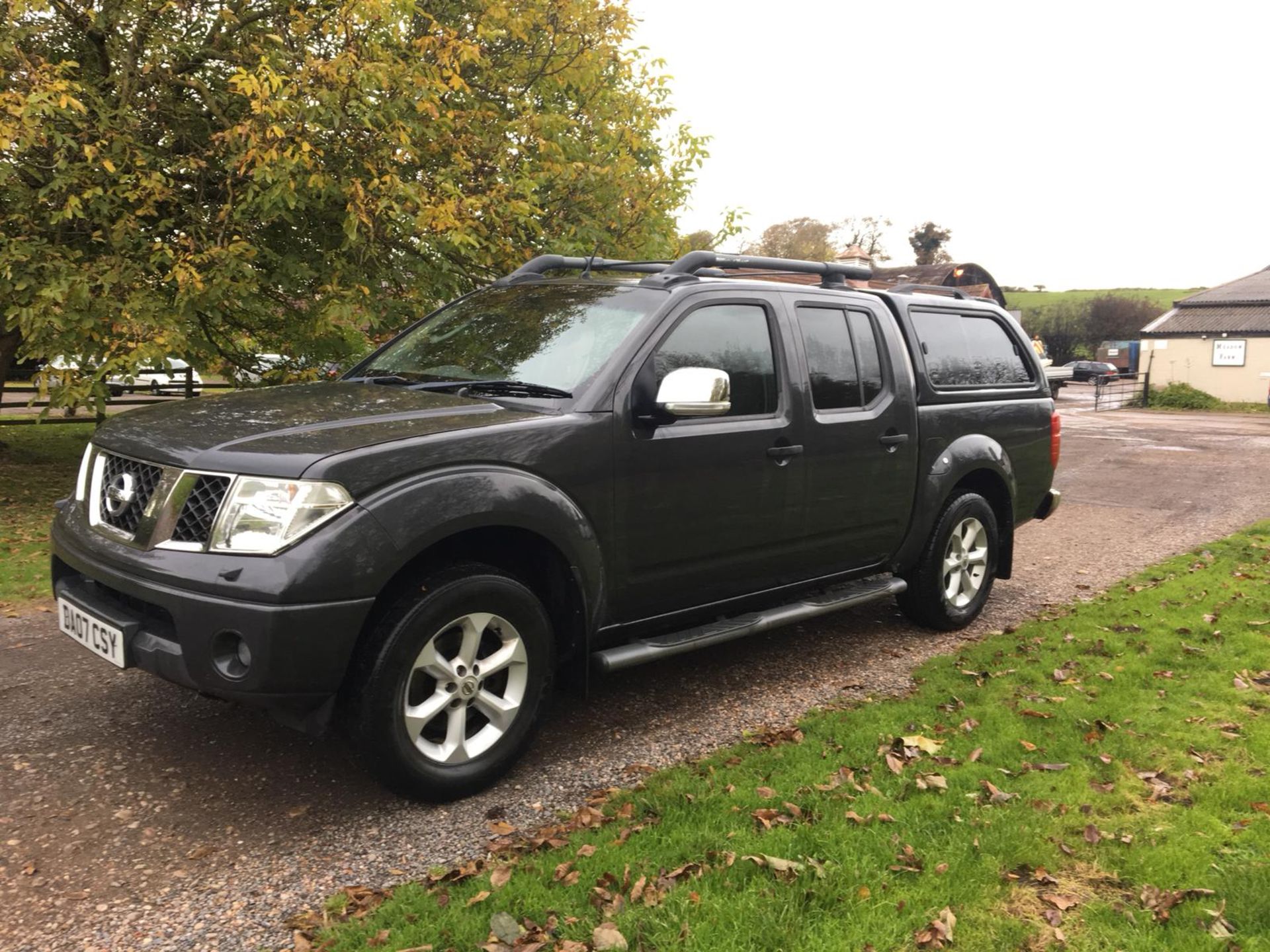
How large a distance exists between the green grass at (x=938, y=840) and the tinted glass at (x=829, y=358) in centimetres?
150

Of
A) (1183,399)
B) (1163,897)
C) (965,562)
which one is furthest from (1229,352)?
(1163,897)

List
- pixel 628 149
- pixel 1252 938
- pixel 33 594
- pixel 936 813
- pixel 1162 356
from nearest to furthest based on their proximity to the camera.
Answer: pixel 1252 938
pixel 936 813
pixel 33 594
pixel 628 149
pixel 1162 356

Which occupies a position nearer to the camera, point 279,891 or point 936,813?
point 279,891

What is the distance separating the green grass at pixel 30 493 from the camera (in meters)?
6.49

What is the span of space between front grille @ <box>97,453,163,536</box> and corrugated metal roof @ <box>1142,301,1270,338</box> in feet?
134

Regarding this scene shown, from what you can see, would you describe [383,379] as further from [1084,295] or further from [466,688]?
[1084,295]

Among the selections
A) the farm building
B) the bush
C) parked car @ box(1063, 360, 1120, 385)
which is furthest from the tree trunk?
parked car @ box(1063, 360, 1120, 385)

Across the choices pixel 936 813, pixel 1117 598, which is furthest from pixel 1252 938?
pixel 1117 598

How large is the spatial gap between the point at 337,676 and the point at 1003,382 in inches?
186

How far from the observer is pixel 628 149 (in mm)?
10602

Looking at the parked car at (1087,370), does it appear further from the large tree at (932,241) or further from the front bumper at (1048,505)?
the front bumper at (1048,505)

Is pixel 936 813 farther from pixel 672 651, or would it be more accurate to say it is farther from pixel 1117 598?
pixel 1117 598

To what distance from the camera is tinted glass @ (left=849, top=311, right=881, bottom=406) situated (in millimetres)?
5078

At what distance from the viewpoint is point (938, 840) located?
3.16 metres
